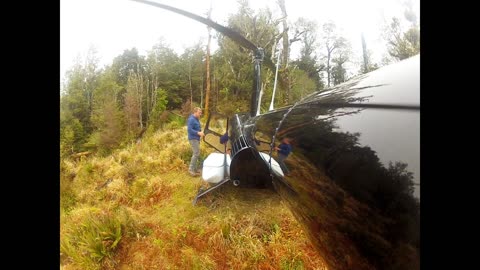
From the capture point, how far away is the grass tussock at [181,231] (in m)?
0.89

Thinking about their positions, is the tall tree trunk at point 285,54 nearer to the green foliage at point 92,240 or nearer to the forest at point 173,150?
the forest at point 173,150

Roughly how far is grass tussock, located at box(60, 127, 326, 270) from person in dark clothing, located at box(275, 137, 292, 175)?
37 cm

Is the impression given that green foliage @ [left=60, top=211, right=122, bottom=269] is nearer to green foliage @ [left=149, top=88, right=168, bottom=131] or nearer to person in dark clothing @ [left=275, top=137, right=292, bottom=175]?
person in dark clothing @ [left=275, top=137, right=292, bottom=175]

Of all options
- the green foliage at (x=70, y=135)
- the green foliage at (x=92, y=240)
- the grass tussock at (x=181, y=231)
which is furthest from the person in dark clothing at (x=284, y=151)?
the green foliage at (x=70, y=135)

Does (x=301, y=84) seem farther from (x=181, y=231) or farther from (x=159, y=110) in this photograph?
(x=181, y=231)

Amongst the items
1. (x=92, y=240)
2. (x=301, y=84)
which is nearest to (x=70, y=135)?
(x=92, y=240)

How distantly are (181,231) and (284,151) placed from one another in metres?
0.84

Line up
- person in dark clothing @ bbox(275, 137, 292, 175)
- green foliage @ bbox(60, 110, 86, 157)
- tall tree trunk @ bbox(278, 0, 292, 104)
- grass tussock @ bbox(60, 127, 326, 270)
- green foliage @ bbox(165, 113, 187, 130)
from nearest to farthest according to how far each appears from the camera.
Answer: person in dark clothing @ bbox(275, 137, 292, 175), grass tussock @ bbox(60, 127, 326, 270), green foliage @ bbox(60, 110, 86, 157), green foliage @ bbox(165, 113, 187, 130), tall tree trunk @ bbox(278, 0, 292, 104)

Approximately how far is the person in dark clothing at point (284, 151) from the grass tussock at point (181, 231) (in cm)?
37

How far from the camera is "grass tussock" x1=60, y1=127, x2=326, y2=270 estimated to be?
2.93 ft

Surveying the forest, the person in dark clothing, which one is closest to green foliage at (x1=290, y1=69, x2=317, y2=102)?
the forest

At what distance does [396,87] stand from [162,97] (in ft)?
9.25
